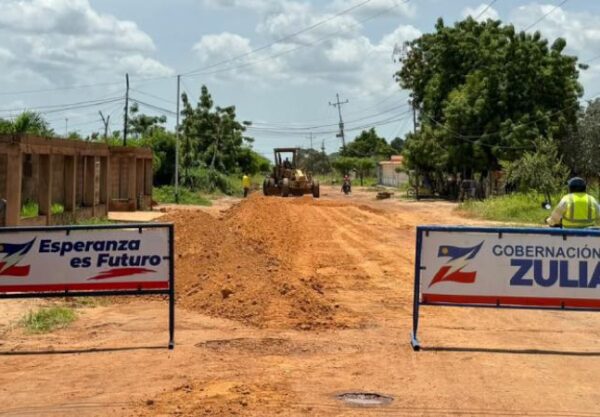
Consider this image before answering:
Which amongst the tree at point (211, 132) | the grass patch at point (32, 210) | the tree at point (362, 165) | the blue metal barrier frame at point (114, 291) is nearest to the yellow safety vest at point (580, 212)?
the blue metal barrier frame at point (114, 291)

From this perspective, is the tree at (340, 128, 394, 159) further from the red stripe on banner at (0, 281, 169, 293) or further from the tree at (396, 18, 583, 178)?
the red stripe on banner at (0, 281, 169, 293)

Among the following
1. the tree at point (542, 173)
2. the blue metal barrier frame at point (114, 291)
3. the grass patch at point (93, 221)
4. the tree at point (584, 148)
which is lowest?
the grass patch at point (93, 221)

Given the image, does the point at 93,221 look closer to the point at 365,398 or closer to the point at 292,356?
the point at 292,356

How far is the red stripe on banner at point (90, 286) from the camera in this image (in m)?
8.28

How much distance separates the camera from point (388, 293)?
1238 cm

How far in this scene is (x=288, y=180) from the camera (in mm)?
47625

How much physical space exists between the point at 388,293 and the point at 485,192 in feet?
120

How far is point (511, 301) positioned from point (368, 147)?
11180cm

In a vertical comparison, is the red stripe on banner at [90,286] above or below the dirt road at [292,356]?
above

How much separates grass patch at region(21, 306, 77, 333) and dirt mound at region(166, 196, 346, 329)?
166cm

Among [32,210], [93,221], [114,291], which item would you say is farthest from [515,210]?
[114,291]

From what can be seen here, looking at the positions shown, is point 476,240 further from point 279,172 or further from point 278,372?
point 279,172

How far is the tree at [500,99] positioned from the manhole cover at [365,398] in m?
38.6

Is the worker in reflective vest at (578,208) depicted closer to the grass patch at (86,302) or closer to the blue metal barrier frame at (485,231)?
the blue metal barrier frame at (485,231)
